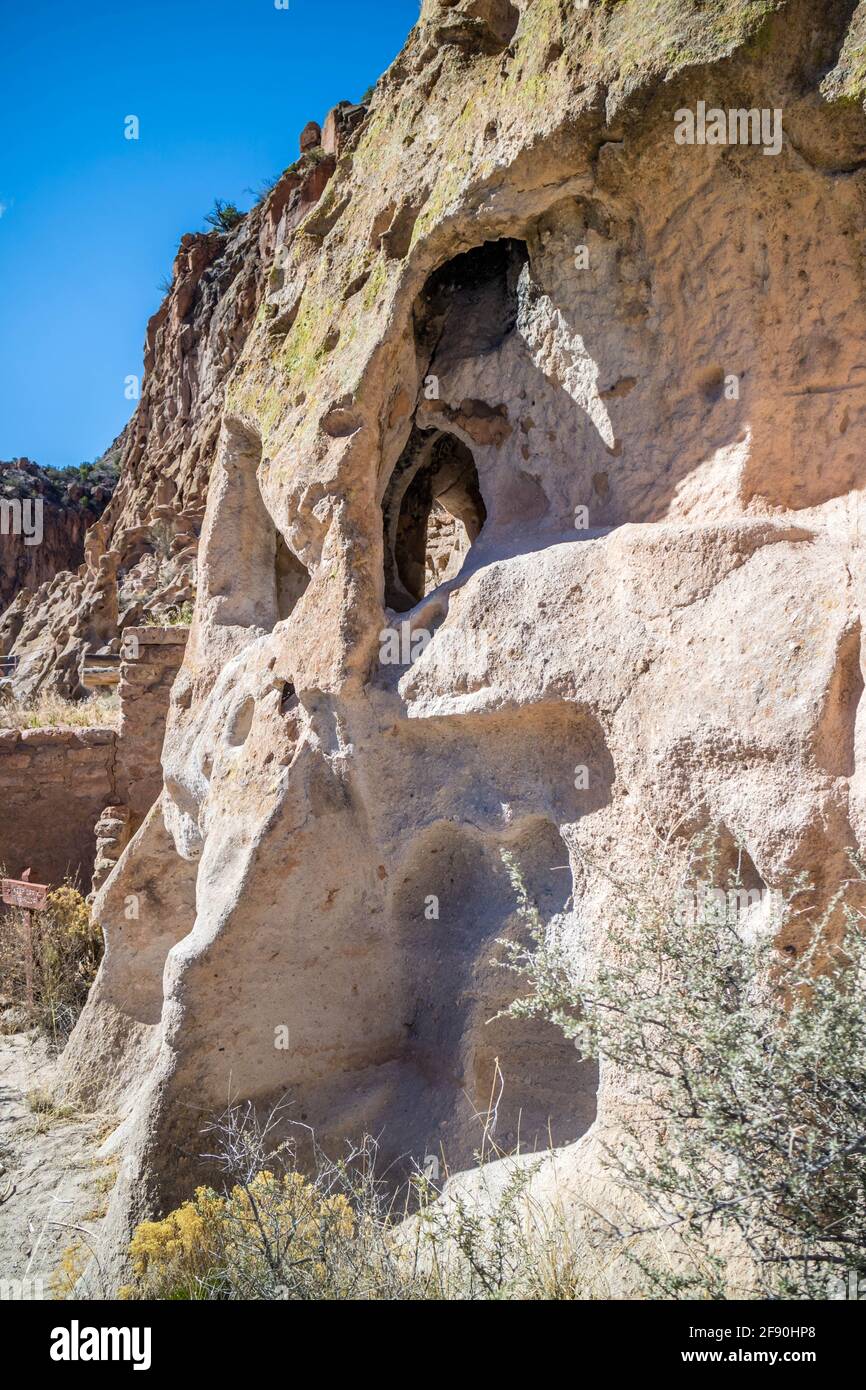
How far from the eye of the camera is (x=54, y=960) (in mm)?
6684

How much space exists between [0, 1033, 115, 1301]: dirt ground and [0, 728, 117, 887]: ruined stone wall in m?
2.08

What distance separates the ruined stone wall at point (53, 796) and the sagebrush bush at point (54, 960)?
2.53ft

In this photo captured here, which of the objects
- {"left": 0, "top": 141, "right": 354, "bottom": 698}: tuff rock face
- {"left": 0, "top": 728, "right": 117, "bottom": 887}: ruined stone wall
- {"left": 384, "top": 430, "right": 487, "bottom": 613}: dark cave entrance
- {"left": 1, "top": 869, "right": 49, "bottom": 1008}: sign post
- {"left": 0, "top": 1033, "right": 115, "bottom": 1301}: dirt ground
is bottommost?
{"left": 0, "top": 1033, "right": 115, "bottom": 1301}: dirt ground

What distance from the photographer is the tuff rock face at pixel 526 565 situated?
9.84ft

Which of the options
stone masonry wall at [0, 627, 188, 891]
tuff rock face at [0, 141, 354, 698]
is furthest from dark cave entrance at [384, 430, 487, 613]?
tuff rock face at [0, 141, 354, 698]

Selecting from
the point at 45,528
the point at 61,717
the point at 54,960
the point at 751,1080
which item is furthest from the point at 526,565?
the point at 45,528

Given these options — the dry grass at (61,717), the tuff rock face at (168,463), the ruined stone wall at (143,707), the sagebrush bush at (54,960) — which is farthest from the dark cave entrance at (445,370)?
the tuff rock face at (168,463)

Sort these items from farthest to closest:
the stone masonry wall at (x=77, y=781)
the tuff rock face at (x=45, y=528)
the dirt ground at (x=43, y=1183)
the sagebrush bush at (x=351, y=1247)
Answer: the tuff rock face at (x=45, y=528), the stone masonry wall at (x=77, y=781), the dirt ground at (x=43, y=1183), the sagebrush bush at (x=351, y=1247)

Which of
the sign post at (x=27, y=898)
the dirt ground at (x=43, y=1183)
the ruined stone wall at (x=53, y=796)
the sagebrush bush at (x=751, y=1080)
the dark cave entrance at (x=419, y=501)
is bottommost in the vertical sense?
the dirt ground at (x=43, y=1183)

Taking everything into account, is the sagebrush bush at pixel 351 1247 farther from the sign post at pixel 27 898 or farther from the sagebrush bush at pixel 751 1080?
the sign post at pixel 27 898

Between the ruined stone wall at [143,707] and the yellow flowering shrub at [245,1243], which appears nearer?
the yellow flowering shrub at [245,1243]

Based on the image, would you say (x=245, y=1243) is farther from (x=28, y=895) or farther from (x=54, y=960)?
(x=54, y=960)

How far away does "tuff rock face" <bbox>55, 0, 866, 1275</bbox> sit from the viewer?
300cm

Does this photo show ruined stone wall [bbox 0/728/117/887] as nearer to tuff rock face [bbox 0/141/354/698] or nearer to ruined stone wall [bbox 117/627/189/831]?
ruined stone wall [bbox 117/627/189/831]
